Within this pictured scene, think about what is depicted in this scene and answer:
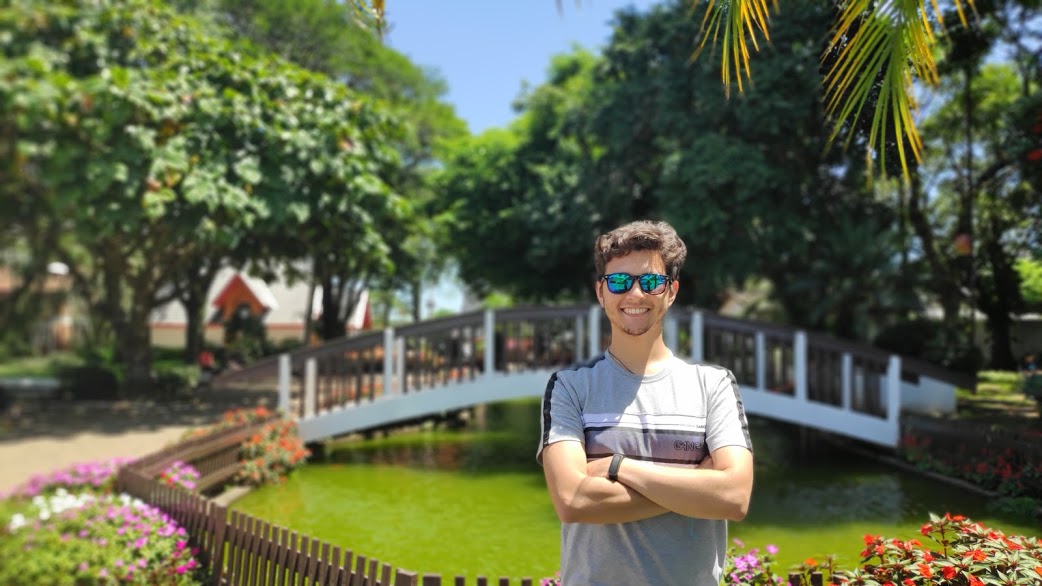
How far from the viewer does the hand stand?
2158mm

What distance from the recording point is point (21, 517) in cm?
166

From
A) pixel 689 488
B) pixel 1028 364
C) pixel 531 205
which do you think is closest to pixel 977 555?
pixel 689 488

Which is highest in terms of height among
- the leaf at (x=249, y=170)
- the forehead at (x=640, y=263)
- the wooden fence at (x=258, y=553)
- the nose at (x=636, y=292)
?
the leaf at (x=249, y=170)

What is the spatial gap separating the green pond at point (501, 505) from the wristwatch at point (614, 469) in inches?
113

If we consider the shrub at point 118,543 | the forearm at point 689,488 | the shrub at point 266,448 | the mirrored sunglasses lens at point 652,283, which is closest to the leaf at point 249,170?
the shrub at point 266,448

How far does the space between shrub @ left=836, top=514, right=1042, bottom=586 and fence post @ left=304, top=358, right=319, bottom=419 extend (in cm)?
967

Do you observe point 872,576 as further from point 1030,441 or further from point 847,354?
point 847,354

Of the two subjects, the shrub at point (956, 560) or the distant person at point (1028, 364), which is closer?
the shrub at point (956, 560)

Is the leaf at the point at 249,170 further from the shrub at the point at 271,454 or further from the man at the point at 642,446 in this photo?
the man at the point at 642,446

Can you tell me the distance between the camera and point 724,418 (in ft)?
7.38

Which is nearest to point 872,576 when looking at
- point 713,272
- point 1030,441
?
point 1030,441

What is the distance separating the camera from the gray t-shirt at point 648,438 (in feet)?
7.17

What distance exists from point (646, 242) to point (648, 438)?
60 centimetres

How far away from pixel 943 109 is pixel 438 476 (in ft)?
49.5
